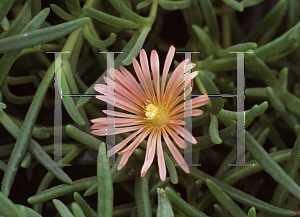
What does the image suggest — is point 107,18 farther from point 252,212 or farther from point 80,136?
point 252,212

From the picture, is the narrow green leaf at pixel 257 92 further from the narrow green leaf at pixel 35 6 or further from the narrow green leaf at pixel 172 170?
the narrow green leaf at pixel 35 6

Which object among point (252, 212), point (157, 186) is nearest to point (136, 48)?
point (157, 186)

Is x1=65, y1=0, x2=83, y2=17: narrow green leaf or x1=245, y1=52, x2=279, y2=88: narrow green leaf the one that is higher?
x1=65, y1=0, x2=83, y2=17: narrow green leaf

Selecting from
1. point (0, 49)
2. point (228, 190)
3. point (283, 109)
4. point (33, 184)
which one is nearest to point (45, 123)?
point (33, 184)

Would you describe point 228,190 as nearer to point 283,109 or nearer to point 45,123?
point 283,109

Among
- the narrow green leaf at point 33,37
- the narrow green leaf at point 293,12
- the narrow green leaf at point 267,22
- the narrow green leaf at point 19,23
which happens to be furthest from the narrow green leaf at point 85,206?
the narrow green leaf at point 293,12

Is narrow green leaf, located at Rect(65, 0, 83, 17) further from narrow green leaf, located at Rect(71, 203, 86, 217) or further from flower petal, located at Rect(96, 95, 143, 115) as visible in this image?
narrow green leaf, located at Rect(71, 203, 86, 217)

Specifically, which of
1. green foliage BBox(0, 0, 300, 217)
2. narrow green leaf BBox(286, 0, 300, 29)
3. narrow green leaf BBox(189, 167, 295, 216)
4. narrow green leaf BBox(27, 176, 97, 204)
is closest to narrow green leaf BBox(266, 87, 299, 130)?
green foliage BBox(0, 0, 300, 217)
